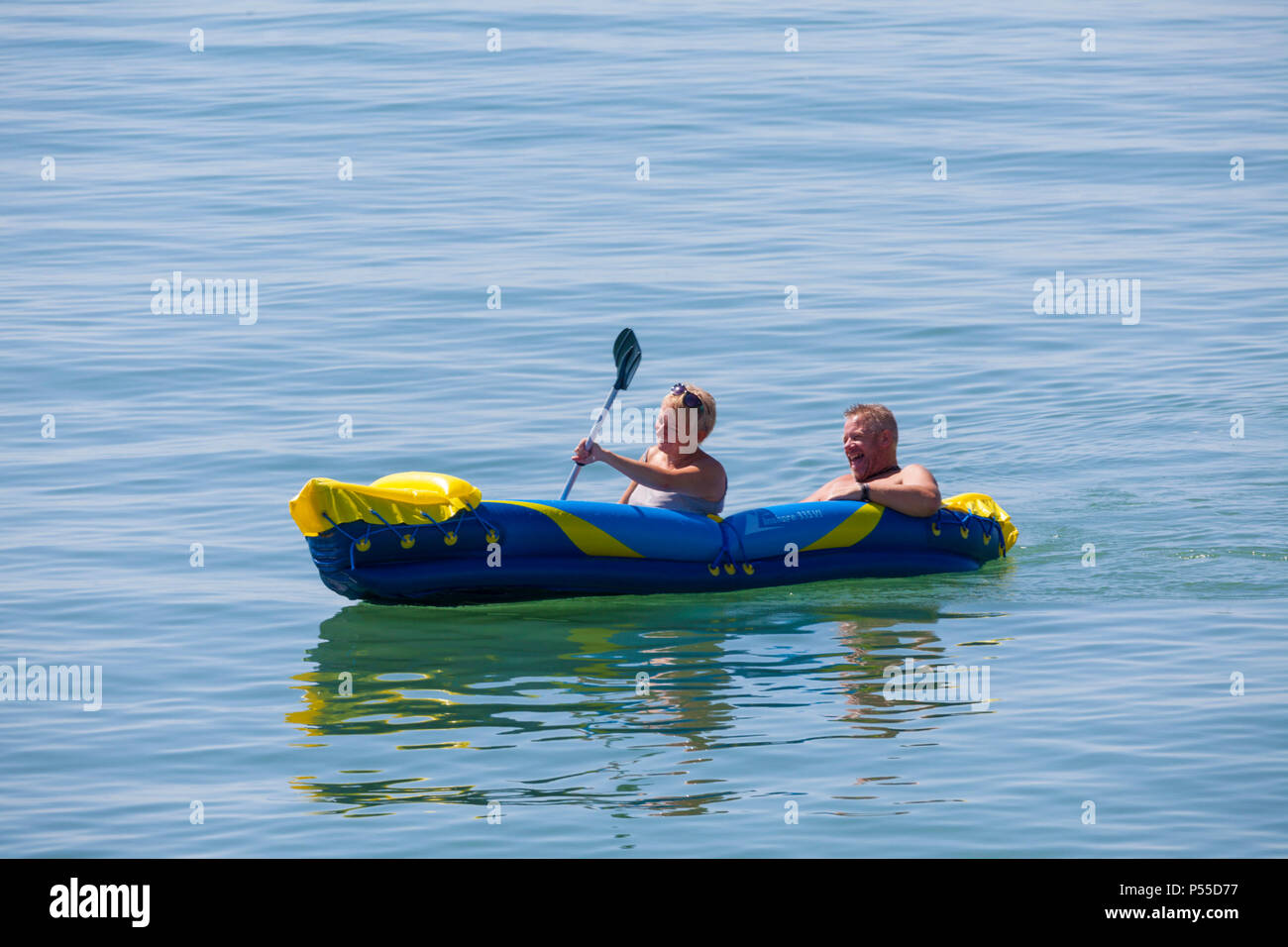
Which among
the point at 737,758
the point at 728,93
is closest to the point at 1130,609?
the point at 737,758

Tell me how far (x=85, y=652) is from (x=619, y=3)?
24340 mm

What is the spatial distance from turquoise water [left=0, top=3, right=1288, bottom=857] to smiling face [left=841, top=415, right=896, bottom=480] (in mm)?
709

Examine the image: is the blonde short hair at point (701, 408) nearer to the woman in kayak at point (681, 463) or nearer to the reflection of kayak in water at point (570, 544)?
the woman in kayak at point (681, 463)

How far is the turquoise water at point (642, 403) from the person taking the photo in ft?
21.1

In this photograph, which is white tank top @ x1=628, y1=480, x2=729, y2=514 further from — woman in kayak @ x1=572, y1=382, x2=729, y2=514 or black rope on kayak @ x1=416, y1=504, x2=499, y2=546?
black rope on kayak @ x1=416, y1=504, x2=499, y2=546

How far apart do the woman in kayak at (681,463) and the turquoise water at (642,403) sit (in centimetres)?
54

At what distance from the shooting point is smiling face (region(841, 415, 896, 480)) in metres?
9.25

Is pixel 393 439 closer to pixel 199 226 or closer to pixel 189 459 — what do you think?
pixel 189 459

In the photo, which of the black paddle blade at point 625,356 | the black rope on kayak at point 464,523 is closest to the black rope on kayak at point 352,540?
the black rope on kayak at point 464,523

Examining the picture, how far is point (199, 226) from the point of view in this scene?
18312 millimetres

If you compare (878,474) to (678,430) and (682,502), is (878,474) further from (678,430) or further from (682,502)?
(678,430)
